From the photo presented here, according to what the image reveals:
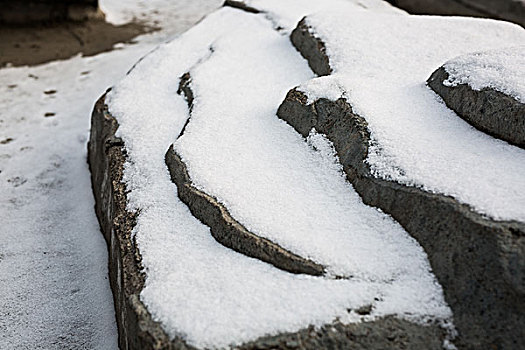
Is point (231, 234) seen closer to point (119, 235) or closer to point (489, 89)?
point (119, 235)

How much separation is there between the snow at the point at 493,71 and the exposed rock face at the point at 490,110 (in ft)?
0.06

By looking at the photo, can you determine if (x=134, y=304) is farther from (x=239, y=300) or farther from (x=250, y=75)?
(x=250, y=75)

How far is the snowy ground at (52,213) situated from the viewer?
1.69 meters

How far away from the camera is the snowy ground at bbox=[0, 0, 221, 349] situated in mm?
A: 1690

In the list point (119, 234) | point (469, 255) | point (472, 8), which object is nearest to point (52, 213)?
point (119, 234)

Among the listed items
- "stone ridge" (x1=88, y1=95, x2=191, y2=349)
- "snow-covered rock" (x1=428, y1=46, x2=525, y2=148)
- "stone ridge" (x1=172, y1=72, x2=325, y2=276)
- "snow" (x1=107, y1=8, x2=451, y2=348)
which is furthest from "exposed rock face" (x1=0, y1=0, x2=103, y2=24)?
"snow-covered rock" (x1=428, y1=46, x2=525, y2=148)

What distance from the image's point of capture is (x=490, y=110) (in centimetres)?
151

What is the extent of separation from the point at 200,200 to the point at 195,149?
277 millimetres

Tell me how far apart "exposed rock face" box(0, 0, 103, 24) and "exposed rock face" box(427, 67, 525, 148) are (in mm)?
3489

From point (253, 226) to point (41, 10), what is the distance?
3558 millimetres

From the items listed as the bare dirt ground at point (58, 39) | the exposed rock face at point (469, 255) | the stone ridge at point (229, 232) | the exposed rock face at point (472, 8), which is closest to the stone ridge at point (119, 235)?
the stone ridge at point (229, 232)

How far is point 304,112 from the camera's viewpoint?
1.81m

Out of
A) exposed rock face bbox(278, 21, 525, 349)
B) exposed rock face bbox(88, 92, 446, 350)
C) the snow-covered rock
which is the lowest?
exposed rock face bbox(88, 92, 446, 350)

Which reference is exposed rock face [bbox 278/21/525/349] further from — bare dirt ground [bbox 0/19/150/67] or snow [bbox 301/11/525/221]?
bare dirt ground [bbox 0/19/150/67]
